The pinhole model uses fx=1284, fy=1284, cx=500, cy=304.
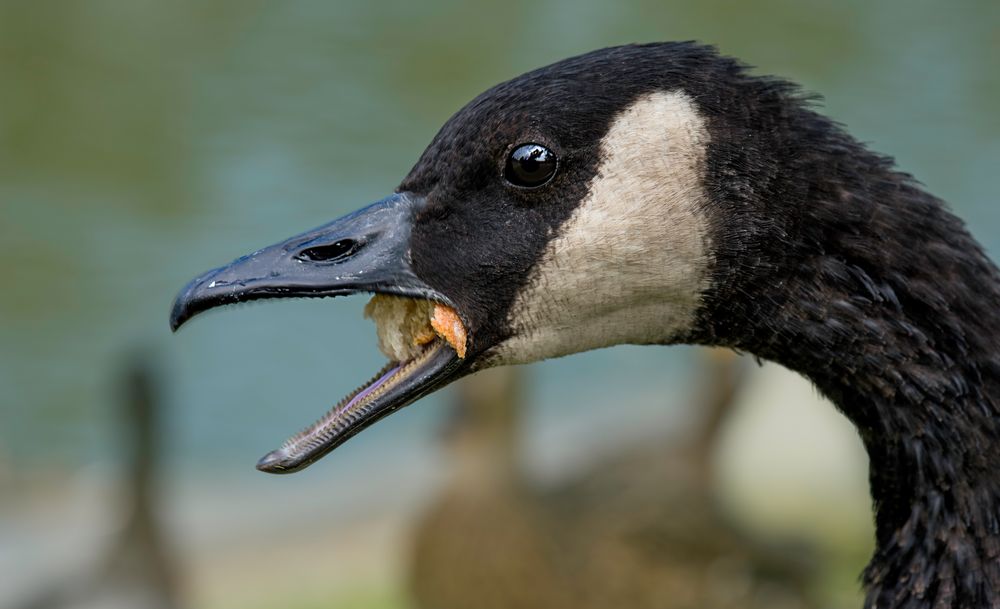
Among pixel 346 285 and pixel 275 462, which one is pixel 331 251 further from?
pixel 275 462

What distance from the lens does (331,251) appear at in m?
2.71

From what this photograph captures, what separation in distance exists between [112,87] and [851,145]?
12.2 metres

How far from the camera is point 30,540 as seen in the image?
25.5 feet

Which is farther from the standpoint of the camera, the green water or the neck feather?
the green water

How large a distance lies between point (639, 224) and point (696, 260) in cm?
14

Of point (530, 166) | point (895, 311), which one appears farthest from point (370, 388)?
point (895, 311)

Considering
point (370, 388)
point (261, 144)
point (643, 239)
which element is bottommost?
point (370, 388)

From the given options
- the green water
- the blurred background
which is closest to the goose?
the blurred background

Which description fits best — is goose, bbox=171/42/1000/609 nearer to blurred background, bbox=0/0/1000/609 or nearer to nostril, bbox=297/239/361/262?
nostril, bbox=297/239/361/262

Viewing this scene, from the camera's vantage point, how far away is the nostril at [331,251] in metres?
2.69

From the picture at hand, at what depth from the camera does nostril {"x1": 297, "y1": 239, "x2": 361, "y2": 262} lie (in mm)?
2691

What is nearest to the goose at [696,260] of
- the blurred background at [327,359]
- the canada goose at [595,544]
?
the canada goose at [595,544]

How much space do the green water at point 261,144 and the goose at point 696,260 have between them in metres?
5.88

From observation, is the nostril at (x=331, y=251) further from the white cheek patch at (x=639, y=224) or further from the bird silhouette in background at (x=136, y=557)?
the bird silhouette in background at (x=136, y=557)
